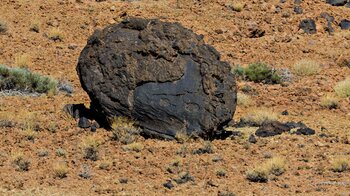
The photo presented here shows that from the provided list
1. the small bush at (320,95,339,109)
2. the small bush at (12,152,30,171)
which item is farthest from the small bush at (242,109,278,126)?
the small bush at (12,152,30,171)

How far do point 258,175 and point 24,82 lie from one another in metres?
8.80

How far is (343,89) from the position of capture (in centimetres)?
2159

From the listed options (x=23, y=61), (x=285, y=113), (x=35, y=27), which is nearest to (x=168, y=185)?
(x=285, y=113)

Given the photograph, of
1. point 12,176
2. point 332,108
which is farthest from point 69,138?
point 332,108

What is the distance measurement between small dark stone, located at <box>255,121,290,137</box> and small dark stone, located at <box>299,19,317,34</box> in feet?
42.1

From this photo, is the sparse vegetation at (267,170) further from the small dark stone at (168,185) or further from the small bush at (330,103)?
the small bush at (330,103)

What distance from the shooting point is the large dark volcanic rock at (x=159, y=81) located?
1534 centimetres

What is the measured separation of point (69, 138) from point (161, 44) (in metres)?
2.81

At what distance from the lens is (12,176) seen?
12.8 meters

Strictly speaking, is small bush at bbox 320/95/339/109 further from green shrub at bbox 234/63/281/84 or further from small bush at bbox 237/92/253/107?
green shrub at bbox 234/63/281/84

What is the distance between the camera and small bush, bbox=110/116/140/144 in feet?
49.0

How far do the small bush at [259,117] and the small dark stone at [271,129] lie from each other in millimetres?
782

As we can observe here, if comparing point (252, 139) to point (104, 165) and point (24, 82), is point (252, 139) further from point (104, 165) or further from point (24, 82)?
point (24, 82)

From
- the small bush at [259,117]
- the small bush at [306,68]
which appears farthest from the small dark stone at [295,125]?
the small bush at [306,68]
